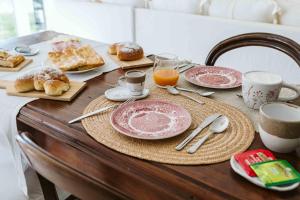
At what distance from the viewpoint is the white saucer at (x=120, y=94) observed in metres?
0.98

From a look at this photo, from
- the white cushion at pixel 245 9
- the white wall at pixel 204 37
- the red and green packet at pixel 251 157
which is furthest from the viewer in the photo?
the white cushion at pixel 245 9

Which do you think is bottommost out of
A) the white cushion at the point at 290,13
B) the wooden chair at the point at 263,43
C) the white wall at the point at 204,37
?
the white wall at the point at 204,37

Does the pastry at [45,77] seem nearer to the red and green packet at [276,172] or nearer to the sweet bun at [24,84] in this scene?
the sweet bun at [24,84]

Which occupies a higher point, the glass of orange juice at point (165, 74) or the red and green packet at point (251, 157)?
the glass of orange juice at point (165, 74)

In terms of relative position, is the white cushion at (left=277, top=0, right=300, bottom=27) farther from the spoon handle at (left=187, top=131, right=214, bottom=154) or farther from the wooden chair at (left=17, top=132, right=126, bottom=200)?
the wooden chair at (left=17, top=132, right=126, bottom=200)

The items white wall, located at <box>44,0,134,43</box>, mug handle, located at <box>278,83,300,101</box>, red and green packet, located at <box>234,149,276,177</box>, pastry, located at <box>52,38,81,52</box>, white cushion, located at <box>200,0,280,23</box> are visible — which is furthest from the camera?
white wall, located at <box>44,0,134,43</box>

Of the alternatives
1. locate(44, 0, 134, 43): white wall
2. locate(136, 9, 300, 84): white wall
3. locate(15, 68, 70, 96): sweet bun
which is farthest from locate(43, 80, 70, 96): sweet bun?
locate(44, 0, 134, 43): white wall

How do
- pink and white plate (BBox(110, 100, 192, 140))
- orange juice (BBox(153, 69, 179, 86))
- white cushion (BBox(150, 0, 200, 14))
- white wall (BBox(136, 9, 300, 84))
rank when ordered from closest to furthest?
pink and white plate (BBox(110, 100, 192, 140))
orange juice (BBox(153, 69, 179, 86))
white wall (BBox(136, 9, 300, 84))
white cushion (BBox(150, 0, 200, 14))

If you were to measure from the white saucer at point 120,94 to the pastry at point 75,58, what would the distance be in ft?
0.78

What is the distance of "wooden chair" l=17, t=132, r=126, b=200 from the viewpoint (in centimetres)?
53

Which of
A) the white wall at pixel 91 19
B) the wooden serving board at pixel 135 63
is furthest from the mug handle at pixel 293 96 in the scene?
the white wall at pixel 91 19

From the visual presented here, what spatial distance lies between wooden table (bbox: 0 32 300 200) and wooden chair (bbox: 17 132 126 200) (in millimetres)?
11

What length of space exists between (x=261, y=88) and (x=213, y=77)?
0.27 m

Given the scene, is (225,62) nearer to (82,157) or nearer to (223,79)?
(223,79)
